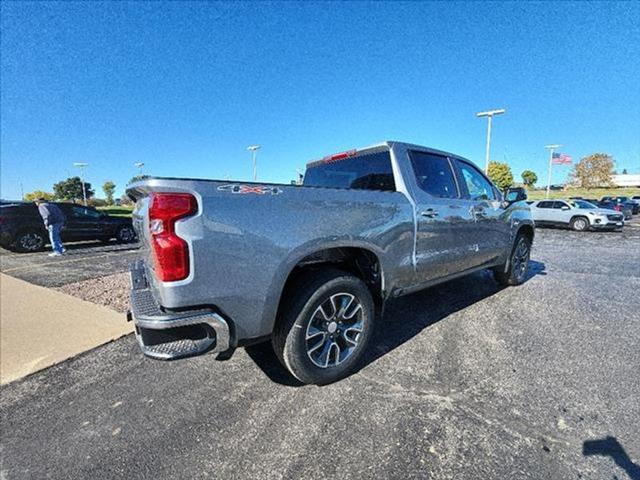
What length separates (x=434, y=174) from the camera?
354 cm

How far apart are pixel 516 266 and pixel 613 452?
3.71 m

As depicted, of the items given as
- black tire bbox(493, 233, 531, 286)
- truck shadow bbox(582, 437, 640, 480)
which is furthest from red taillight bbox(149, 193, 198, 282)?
black tire bbox(493, 233, 531, 286)

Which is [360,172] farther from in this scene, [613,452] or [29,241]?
[29,241]

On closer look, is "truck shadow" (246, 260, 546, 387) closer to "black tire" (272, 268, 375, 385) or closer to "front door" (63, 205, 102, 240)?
"black tire" (272, 268, 375, 385)

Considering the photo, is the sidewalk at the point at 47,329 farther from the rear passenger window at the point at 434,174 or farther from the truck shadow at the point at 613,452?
the truck shadow at the point at 613,452

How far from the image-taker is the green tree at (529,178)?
7362cm

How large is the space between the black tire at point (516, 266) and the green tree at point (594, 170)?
222 feet

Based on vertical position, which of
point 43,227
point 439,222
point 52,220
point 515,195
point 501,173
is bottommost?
point 43,227

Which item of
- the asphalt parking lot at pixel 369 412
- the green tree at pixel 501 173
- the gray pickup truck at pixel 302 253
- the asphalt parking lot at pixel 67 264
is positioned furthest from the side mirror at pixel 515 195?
the green tree at pixel 501 173

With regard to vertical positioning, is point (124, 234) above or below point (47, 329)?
above

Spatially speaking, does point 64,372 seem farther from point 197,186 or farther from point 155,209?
point 197,186

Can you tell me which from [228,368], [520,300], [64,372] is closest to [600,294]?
[520,300]

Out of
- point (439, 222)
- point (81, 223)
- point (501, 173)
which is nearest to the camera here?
point (439, 222)

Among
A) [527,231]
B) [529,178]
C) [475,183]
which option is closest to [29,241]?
[475,183]
